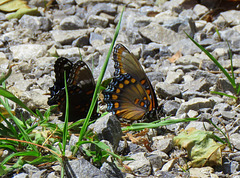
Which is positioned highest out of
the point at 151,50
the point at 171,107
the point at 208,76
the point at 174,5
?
the point at 174,5

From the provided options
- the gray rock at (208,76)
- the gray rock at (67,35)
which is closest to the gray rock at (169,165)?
the gray rock at (208,76)

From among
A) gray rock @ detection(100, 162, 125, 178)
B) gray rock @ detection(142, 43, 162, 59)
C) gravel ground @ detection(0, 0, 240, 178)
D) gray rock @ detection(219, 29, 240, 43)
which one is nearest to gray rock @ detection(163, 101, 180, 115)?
gravel ground @ detection(0, 0, 240, 178)

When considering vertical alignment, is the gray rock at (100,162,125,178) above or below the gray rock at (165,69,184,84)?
above

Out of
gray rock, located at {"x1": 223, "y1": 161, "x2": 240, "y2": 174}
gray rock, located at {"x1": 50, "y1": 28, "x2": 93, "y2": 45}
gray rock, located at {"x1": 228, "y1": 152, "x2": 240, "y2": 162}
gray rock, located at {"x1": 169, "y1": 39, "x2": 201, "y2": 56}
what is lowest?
gray rock, located at {"x1": 223, "y1": 161, "x2": 240, "y2": 174}

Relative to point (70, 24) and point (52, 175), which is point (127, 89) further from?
point (70, 24)

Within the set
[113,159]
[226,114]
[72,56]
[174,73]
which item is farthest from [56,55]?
[113,159]

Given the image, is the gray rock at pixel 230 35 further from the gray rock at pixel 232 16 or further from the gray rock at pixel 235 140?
the gray rock at pixel 235 140

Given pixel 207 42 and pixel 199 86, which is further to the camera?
pixel 207 42

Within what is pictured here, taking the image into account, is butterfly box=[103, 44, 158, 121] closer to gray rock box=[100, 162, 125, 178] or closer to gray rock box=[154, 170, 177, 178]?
gray rock box=[154, 170, 177, 178]

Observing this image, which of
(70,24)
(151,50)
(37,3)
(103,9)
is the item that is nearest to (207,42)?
(151,50)
